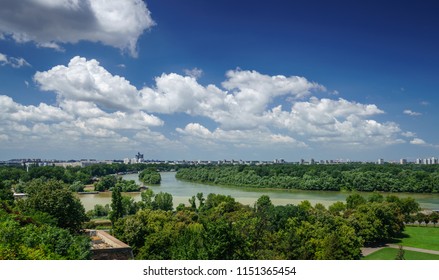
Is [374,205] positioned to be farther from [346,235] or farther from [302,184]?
[302,184]

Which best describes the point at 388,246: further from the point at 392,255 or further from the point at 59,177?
the point at 59,177

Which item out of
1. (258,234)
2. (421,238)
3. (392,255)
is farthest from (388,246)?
(258,234)

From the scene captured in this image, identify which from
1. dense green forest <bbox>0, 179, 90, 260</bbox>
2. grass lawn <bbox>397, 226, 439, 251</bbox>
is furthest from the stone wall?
grass lawn <bbox>397, 226, 439, 251</bbox>

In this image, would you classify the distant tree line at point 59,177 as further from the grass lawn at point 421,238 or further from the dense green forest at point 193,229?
the grass lawn at point 421,238

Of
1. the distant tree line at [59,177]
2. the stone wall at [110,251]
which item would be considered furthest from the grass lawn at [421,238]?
the distant tree line at [59,177]

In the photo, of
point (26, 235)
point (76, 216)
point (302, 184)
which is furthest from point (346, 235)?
point (302, 184)
